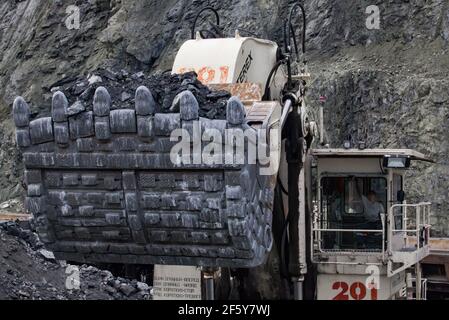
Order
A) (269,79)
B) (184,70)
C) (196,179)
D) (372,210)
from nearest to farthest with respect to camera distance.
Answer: (196,179), (184,70), (269,79), (372,210)

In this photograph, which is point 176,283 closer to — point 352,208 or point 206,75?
point 206,75

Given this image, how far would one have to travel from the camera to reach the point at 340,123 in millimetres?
23578

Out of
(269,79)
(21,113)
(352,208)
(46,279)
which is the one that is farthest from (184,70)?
(46,279)

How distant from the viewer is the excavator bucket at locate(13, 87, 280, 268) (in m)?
5.69

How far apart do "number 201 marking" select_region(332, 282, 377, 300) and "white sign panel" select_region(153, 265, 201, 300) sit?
152 cm

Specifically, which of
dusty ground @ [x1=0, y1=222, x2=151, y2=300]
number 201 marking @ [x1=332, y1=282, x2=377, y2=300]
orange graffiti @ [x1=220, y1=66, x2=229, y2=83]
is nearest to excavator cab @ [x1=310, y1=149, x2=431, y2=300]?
number 201 marking @ [x1=332, y1=282, x2=377, y2=300]

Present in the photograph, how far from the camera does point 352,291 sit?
24.8 feet

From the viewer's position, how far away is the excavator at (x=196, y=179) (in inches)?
224

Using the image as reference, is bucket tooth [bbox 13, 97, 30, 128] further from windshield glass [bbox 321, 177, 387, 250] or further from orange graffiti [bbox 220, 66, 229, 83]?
windshield glass [bbox 321, 177, 387, 250]

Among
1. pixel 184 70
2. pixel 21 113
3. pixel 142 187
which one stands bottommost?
pixel 142 187

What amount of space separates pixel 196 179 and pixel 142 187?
442 mm

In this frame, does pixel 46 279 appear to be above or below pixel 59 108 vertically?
below

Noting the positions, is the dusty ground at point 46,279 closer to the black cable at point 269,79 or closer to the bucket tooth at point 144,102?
the black cable at point 269,79
